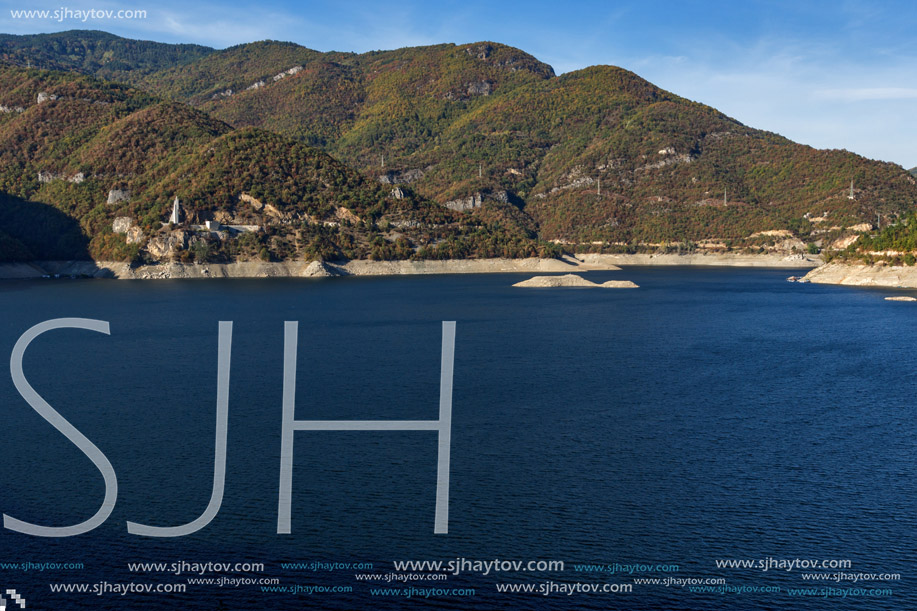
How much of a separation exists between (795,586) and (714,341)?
5710cm

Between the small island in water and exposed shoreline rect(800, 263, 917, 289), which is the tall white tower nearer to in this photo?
the small island in water

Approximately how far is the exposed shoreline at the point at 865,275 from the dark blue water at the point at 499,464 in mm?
76949

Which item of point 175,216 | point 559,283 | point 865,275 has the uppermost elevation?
point 175,216

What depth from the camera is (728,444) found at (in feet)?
132

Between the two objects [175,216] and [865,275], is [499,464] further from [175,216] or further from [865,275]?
[175,216]

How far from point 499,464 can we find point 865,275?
14626 centimetres

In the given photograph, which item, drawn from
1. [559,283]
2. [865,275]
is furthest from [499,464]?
[865,275]

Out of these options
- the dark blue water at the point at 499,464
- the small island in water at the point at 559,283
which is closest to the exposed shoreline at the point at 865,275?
the small island in water at the point at 559,283

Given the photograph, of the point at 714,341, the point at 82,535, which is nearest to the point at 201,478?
the point at 82,535

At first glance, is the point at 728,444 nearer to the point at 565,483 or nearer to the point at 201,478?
the point at 565,483

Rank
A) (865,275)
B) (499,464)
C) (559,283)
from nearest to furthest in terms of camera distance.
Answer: (499,464) → (865,275) → (559,283)

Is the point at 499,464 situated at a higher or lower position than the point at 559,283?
lower

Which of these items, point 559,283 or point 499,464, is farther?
point 559,283

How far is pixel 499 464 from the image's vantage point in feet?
121
